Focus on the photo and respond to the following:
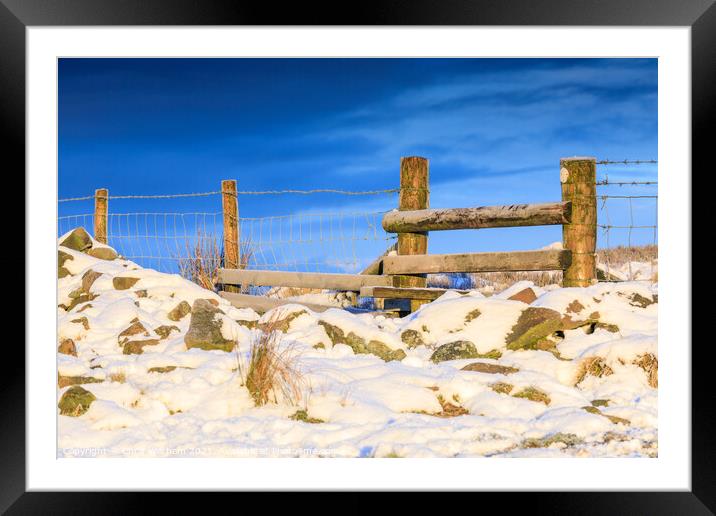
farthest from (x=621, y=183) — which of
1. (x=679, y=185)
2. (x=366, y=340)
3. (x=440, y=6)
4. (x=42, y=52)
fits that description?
(x=42, y=52)

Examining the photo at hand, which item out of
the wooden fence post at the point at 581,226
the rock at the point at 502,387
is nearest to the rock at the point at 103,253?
the wooden fence post at the point at 581,226

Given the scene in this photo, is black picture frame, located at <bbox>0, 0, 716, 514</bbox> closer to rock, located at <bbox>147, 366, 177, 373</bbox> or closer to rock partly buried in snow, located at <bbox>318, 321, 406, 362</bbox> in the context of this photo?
rock, located at <bbox>147, 366, 177, 373</bbox>

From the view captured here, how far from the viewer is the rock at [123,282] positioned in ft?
20.5

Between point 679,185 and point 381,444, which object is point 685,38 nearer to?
point 679,185

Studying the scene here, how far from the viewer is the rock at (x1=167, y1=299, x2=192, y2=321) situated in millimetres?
5605

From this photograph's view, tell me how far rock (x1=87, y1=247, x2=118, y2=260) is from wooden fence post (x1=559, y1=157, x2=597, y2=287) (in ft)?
16.4

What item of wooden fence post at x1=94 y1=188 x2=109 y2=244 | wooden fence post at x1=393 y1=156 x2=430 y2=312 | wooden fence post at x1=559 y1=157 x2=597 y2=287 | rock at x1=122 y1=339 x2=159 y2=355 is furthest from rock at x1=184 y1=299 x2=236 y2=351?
wooden fence post at x1=94 y1=188 x2=109 y2=244

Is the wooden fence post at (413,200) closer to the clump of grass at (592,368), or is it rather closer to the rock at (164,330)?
the rock at (164,330)

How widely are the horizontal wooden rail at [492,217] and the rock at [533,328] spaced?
161 centimetres

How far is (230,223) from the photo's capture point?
871cm

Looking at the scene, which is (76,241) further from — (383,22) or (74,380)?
(383,22)

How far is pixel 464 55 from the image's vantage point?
2.93 meters

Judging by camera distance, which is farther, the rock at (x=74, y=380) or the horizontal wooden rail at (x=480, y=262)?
the horizontal wooden rail at (x=480, y=262)

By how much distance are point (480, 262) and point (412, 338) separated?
1.66m
